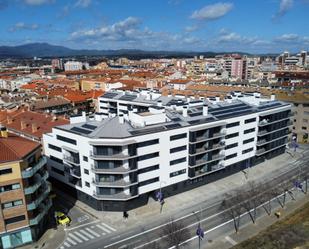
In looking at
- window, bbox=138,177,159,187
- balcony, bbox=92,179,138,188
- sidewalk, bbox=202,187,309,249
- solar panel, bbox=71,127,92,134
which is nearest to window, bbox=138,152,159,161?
window, bbox=138,177,159,187

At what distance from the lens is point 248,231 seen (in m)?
52.1

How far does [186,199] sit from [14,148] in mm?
34593

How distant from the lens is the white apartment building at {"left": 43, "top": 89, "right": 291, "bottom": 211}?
55.6m

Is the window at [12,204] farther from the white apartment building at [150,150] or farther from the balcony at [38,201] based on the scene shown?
the white apartment building at [150,150]

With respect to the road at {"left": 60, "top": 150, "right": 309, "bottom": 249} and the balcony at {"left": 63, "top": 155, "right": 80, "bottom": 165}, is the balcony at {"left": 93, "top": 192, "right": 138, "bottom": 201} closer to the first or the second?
the road at {"left": 60, "top": 150, "right": 309, "bottom": 249}

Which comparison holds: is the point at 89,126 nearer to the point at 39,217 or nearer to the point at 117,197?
the point at 117,197

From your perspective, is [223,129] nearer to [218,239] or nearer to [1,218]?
[218,239]

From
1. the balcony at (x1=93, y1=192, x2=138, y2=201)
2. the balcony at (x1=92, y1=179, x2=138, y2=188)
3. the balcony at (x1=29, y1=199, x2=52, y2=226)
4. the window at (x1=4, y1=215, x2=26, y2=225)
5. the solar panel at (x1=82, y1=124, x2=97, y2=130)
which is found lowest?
the balcony at (x1=93, y1=192, x2=138, y2=201)

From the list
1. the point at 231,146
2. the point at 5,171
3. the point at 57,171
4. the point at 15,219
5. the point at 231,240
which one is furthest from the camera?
the point at 231,146

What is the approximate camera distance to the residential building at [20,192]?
147 ft

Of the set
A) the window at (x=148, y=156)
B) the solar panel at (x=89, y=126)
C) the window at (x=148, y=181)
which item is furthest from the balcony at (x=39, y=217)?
the window at (x=148, y=156)

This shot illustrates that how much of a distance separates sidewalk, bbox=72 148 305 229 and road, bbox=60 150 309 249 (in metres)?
1.62

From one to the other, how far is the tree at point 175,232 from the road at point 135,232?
2.34ft

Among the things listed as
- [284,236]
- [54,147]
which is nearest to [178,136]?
[284,236]
